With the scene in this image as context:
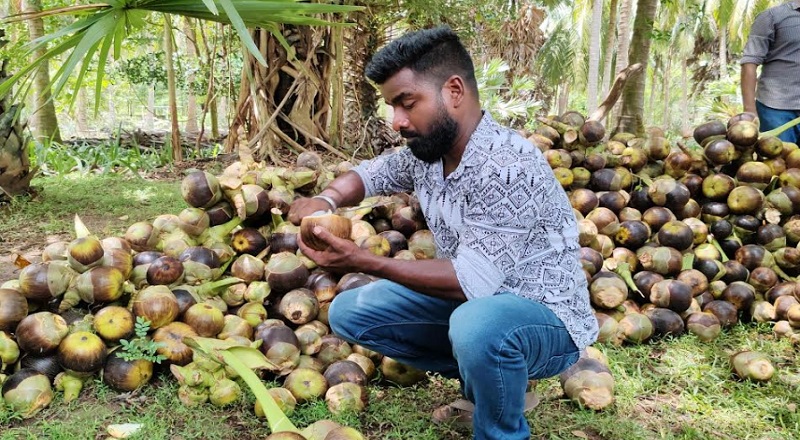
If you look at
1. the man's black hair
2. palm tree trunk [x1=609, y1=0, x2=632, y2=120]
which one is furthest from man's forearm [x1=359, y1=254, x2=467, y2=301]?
palm tree trunk [x1=609, y1=0, x2=632, y2=120]

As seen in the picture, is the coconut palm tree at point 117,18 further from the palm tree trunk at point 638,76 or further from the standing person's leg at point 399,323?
the palm tree trunk at point 638,76

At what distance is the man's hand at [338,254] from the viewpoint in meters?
1.92

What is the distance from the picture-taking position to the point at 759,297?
11.3 feet

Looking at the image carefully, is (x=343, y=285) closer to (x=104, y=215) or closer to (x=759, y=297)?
(x=759, y=297)

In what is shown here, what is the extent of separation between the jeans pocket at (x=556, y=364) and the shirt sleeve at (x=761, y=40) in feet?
11.8

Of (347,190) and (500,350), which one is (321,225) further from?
(500,350)

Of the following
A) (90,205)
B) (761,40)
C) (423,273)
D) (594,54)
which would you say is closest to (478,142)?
(423,273)

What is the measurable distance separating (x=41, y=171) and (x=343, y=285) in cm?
556

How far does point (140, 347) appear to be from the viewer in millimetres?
2354

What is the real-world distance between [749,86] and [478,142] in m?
3.65

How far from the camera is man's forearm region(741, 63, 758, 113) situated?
4617 mm

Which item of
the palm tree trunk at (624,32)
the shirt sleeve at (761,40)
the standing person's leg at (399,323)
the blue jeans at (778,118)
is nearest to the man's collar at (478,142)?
the standing person's leg at (399,323)

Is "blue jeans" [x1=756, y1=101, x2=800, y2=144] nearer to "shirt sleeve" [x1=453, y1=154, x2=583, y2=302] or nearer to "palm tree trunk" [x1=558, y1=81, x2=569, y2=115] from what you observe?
"shirt sleeve" [x1=453, y1=154, x2=583, y2=302]

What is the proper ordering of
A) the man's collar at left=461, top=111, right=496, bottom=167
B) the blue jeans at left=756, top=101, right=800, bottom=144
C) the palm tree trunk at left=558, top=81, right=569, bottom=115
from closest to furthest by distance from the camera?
the man's collar at left=461, top=111, right=496, bottom=167
the blue jeans at left=756, top=101, right=800, bottom=144
the palm tree trunk at left=558, top=81, right=569, bottom=115
